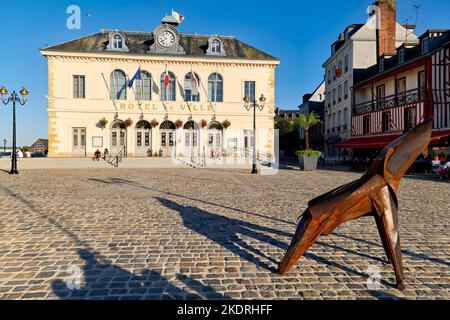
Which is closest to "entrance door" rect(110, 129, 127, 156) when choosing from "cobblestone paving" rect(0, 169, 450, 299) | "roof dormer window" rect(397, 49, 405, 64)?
"cobblestone paving" rect(0, 169, 450, 299)

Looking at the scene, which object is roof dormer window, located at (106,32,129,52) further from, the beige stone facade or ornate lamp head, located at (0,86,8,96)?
ornate lamp head, located at (0,86,8,96)

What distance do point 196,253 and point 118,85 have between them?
82.3 ft

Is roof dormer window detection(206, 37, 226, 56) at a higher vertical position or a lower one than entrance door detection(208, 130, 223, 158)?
higher

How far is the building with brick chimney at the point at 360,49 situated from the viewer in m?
25.2

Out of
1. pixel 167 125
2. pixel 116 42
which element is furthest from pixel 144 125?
pixel 116 42

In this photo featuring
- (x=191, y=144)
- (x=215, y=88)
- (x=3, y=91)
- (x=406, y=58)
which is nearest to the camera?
(x=3, y=91)

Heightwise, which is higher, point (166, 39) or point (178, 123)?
point (166, 39)

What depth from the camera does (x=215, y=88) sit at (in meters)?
26.8

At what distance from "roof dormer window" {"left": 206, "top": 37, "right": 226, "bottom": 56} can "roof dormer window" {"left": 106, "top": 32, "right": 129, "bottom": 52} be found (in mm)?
7932

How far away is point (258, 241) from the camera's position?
421cm

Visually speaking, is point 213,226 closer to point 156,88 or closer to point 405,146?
point 405,146

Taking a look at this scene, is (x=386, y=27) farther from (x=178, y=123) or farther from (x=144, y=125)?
(x=144, y=125)

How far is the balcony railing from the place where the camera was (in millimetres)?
18062
